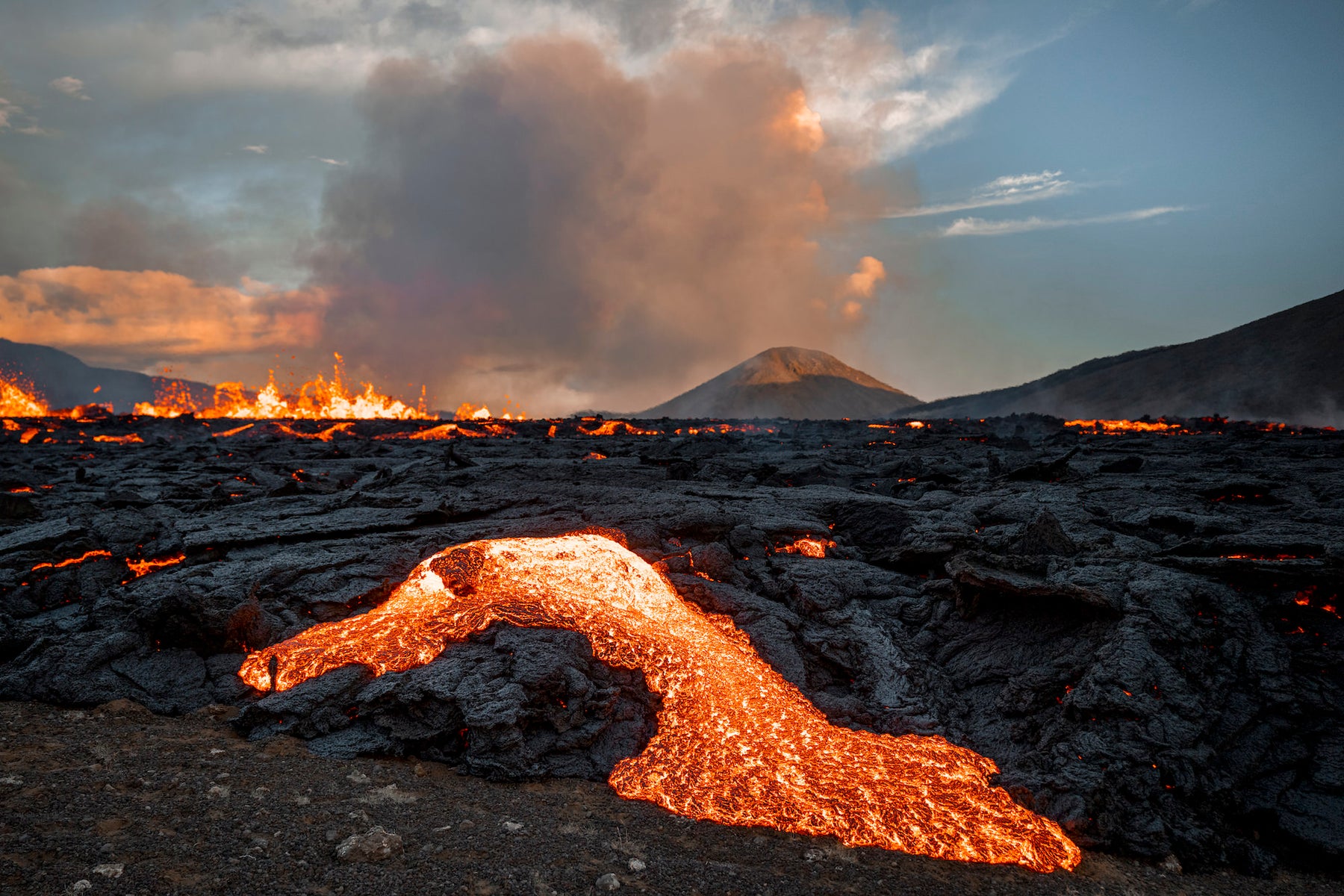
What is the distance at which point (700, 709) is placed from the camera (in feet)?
21.5

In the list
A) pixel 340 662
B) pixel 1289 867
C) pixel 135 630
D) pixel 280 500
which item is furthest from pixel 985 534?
pixel 280 500

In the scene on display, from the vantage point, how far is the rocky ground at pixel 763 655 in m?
4.84

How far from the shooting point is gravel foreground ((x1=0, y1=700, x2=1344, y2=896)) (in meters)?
4.11

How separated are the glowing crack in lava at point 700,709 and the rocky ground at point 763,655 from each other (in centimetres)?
25

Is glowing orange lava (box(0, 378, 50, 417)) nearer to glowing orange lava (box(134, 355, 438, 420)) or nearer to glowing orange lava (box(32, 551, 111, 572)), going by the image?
glowing orange lava (box(134, 355, 438, 420))

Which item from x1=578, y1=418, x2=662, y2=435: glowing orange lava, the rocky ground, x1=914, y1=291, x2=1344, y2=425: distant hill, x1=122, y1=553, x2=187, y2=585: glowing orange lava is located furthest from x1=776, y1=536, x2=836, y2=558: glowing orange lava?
x1=914, y1=291, x2=1344, y2=425: distant hill

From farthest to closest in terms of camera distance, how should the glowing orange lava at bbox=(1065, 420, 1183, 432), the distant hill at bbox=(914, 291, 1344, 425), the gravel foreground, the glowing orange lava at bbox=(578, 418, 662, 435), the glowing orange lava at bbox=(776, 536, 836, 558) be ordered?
the distant hill at bbox=(914, 291, 1344, 425) → the glowing orange lava at bbox=(578, 418, 662, 435) → the glowing orange lava at bbox=(1065, 420, 1183, 432) → the glowing orange lava at bbox=(776, 536, 836, 558) → the gravel foreground

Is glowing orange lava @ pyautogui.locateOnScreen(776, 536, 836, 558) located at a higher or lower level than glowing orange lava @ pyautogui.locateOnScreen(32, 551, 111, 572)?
lower

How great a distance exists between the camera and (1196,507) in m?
9.96

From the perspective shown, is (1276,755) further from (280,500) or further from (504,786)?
(280,500)

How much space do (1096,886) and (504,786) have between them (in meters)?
4.49

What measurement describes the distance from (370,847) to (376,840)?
0.20 ft

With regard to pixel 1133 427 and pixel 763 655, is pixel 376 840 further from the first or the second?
pixel 1133 427

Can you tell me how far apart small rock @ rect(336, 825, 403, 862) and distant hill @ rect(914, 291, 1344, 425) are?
67074 millimetres
